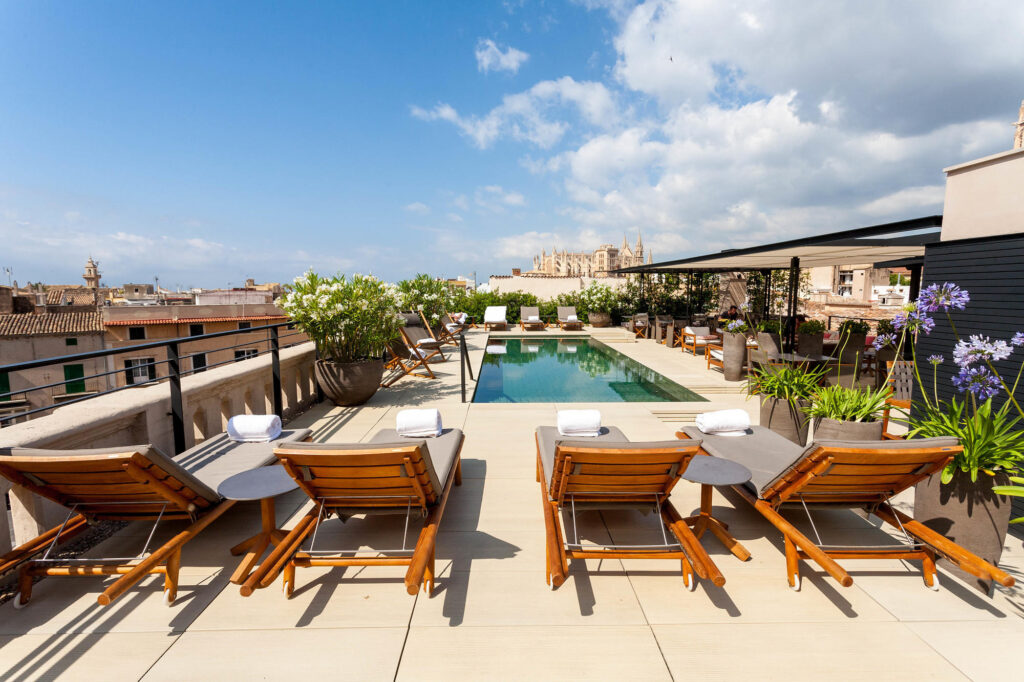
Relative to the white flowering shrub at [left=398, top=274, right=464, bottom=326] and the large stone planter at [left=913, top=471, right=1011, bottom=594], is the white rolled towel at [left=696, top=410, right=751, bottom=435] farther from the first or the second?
the white flowering shrub at [left=398, top=274, right=464, bottom=326]

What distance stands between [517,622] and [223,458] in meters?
2.39

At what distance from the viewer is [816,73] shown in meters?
7.43

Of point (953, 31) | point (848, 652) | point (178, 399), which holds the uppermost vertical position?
point (953, 31)

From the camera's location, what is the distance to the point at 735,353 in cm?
748

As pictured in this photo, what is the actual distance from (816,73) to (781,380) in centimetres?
647

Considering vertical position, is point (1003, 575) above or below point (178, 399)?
below

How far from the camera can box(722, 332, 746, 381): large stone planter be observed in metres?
7.37

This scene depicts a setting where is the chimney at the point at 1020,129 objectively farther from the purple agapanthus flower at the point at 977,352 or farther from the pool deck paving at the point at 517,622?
the pool deck paving at the point at 517,622

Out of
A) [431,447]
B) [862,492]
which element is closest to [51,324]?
[431,447]

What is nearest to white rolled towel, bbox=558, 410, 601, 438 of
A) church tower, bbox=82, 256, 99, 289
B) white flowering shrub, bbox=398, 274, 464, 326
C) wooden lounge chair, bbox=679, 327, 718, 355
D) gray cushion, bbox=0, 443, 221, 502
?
gray cushion, bbox=0, 443, 221, 502

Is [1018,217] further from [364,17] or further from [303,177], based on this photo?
[303,177]

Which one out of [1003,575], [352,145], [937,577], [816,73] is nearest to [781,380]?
[937,577]

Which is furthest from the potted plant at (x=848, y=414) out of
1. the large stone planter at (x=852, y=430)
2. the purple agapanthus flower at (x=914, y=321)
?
the purple agapanthus flower at (x=914, y=321)

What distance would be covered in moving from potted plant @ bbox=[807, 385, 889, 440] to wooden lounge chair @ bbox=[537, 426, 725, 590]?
1.60m
